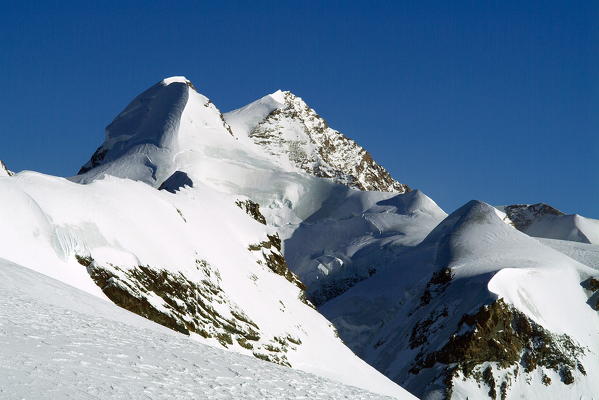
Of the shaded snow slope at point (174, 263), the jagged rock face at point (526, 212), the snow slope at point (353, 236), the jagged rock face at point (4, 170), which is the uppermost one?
the jagged rock face at point (526, 212)

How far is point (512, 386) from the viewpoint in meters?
90.5

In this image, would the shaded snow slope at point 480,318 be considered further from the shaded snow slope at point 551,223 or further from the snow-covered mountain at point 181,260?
the shaded snow slope at point 551,223

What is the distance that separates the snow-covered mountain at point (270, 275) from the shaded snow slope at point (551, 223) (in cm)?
43

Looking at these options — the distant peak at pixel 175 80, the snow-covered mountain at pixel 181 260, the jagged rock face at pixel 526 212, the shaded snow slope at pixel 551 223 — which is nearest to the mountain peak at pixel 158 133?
the distant peak at pixel 175 80

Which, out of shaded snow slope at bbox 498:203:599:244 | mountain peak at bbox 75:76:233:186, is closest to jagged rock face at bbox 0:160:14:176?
mountain peak at bbox 75:76:233:186

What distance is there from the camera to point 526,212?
188 m

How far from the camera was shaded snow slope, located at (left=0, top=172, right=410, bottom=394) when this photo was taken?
4812cm

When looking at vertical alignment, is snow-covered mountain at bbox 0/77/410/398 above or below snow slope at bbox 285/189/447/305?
below

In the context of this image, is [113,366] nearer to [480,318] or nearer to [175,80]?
[480,318]

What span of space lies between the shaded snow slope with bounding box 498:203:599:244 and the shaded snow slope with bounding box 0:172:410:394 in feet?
303

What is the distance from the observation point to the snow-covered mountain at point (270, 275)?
2655cm

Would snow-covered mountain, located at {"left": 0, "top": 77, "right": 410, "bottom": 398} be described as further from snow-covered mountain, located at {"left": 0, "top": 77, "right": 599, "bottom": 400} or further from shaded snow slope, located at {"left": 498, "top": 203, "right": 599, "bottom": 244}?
shaded snow slope, located at {"left": 498, "top": 203, "right": 599, "bottom": 244}

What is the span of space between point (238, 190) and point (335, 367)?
84.6 meters

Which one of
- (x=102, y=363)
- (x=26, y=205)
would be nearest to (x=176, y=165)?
(x=26, y=205)
